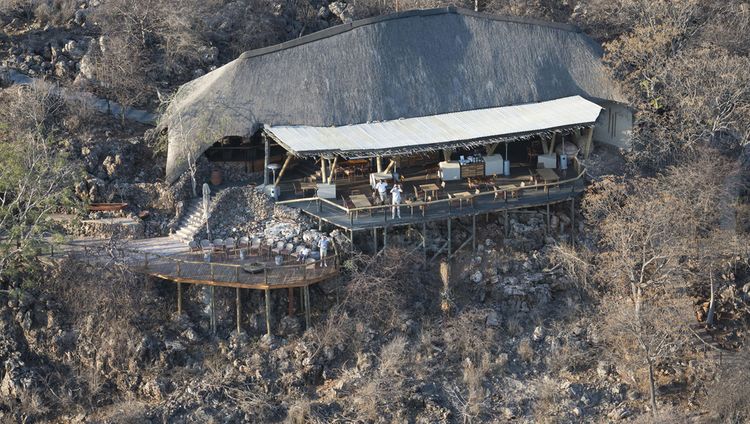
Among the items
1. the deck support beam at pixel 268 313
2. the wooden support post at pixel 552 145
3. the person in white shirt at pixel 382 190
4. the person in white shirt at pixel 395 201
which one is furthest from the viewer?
the wooden support post at pixel 552 145

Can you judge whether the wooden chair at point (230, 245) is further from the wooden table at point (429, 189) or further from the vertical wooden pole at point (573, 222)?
the vertical wooden pole at point (573, 222)

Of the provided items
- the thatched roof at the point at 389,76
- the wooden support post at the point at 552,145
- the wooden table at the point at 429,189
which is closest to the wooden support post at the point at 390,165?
the wooden table at the point at 429,189

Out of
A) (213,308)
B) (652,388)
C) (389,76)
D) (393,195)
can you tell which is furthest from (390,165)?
(652,388)

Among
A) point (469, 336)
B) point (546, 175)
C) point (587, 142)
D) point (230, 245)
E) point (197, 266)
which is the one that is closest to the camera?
point (469, 336)

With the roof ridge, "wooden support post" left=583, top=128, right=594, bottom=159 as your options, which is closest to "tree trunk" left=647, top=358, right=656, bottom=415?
"wooden support post" left=583, top=128, right=594, bottom=159

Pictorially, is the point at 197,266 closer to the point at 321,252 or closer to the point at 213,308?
the point at 213,308

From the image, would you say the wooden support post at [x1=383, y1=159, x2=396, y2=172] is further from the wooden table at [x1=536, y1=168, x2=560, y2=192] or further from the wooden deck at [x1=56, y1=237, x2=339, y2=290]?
the wooden table at [x1=536, y1=168, x2=560, y2=192]
